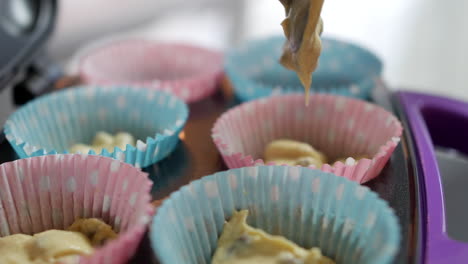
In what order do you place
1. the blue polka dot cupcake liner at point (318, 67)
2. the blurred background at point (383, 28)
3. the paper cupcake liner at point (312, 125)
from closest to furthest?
the paper cupcake liner at point (312, 125), the blue polka dot cupcake liner at point (318, 67), the blurred background at point (383, 28)

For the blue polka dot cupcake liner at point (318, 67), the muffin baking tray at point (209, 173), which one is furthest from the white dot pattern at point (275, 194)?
the blue polka dot cupcake liner at point (318, 67)

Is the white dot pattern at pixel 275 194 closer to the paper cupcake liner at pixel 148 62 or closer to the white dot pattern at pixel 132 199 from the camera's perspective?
the white dot pattern at pixel 132 199

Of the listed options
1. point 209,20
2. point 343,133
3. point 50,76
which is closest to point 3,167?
point 50,76

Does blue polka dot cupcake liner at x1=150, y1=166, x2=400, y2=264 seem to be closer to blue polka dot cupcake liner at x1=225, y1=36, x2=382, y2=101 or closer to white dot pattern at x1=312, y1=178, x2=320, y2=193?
white dot pattern at x1=312, y1=178, x2=320, y2=193

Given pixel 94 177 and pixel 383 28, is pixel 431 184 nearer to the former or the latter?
pixel 94 177

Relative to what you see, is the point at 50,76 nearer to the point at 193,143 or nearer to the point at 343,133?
the point at 193,143

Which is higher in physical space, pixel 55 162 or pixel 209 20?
pixel 55 162
